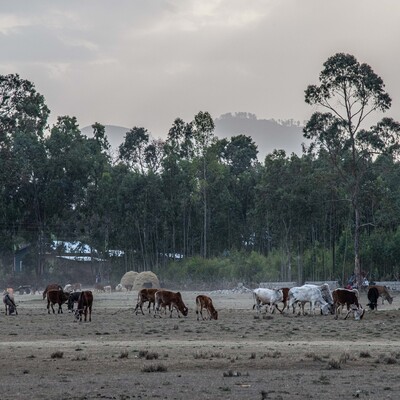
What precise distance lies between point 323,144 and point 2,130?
1727 inches

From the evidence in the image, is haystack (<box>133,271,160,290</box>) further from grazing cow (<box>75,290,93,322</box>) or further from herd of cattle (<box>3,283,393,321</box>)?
grazing cow (<box>75,290,93,322</box>)

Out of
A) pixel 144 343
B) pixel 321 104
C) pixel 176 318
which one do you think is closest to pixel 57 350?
pixel 144 343

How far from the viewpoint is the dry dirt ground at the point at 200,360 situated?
72.3ft

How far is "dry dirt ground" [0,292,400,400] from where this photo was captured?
22047mm

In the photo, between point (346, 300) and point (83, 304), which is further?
point (346, 300)

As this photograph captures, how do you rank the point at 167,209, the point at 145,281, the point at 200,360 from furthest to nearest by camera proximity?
the point at 167,209 → the point at 145,281 → the point at 200,360

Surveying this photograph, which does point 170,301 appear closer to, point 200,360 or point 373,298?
point 373,298

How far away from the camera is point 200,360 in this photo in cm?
2794

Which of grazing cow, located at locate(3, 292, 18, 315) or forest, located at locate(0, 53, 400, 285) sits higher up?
forest, located at locate(0, 53, 400, 285)

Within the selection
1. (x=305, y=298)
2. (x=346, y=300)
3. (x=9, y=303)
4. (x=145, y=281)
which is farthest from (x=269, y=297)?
(x=145, y=281)

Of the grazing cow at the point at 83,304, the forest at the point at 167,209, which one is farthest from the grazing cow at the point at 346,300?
the forest at the point at 167,209

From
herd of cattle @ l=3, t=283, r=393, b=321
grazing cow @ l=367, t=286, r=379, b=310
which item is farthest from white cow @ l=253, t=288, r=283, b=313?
grazing cow @ l=367, t=286, r=379, b=310

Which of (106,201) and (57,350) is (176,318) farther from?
(106,201)

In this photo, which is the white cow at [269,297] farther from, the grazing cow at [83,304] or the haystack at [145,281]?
the haystack at [145,281]
